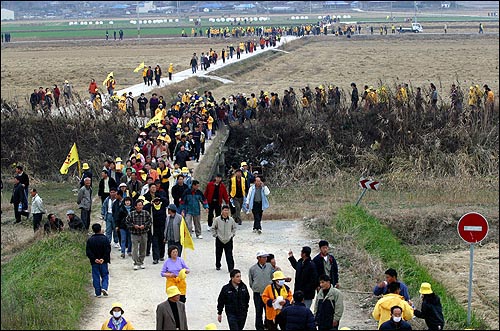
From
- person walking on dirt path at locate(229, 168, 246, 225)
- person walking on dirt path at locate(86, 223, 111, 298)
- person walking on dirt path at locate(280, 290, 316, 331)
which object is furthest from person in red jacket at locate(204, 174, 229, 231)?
person walking on dirt path at locate(280, 290, 316, 331)

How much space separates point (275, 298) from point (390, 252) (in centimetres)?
731

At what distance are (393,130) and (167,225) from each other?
17.4 m

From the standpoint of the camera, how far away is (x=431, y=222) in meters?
24.1

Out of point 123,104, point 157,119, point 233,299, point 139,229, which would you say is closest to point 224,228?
point 139,229

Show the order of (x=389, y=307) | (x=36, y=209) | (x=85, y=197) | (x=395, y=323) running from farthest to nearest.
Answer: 1. (x=36, y=209)
2. (x=85, y=197)
3. (x=389, y=307)
4. (x=395, y=323)

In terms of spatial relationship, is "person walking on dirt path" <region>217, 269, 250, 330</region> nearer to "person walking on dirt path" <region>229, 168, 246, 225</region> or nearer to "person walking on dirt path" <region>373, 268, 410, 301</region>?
"person walking on dirt path" <region>373, 268, 410, 301</region>

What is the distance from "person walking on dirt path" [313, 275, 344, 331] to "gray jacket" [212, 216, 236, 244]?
4.49 metres

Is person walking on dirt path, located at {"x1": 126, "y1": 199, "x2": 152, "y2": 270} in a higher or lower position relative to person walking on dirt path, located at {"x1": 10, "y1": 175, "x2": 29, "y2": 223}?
higher

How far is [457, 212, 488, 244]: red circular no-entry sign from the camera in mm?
15086

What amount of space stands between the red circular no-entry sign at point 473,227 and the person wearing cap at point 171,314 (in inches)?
205

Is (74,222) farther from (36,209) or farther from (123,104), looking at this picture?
A: (123,104)

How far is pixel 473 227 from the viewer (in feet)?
49.6

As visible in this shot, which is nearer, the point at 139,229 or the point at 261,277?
the point at 261,277

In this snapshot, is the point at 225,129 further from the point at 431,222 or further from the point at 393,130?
the point at 431,222
